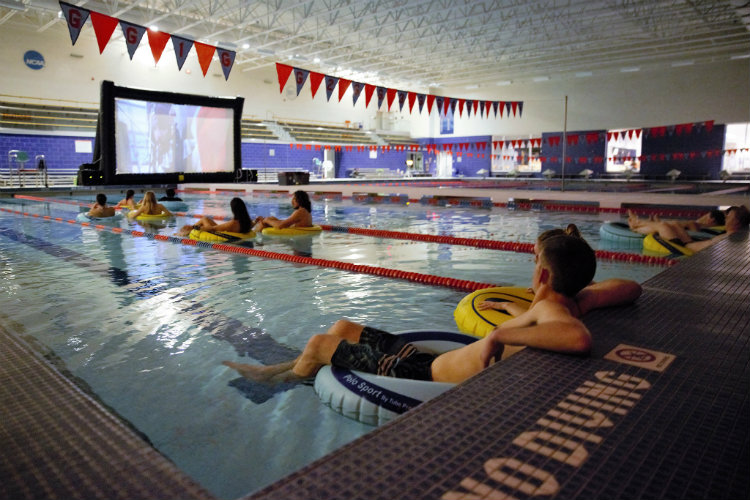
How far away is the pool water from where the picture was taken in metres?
2.21

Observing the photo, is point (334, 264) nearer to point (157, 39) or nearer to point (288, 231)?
point (288, 231)

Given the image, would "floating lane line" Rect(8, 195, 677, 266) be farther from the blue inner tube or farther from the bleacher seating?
the bleacher seating

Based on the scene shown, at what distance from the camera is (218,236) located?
7.04m

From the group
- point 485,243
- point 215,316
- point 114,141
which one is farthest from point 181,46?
point 215,316

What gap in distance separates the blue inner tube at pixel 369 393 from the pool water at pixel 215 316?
64mm

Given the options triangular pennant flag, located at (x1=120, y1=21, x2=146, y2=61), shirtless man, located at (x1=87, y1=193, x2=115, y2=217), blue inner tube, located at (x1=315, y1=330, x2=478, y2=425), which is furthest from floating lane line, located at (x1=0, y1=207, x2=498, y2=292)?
triangular pennant flag, located at (x1=120, y1=21, x2=146, y2=61)

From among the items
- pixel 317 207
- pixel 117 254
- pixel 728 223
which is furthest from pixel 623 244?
Result: pixel 317 207

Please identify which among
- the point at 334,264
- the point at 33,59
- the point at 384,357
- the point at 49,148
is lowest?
the point at 334,264

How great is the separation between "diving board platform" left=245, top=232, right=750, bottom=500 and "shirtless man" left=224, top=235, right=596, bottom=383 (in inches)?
3.3

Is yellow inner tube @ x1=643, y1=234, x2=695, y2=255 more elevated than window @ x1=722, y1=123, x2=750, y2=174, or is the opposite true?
window @ x1=722, y1=123, x2=750, y2=174

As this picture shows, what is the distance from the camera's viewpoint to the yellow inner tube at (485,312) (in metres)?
3.09

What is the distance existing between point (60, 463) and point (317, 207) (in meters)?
12.1

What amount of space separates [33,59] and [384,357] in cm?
2104

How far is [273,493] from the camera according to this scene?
1.17m
